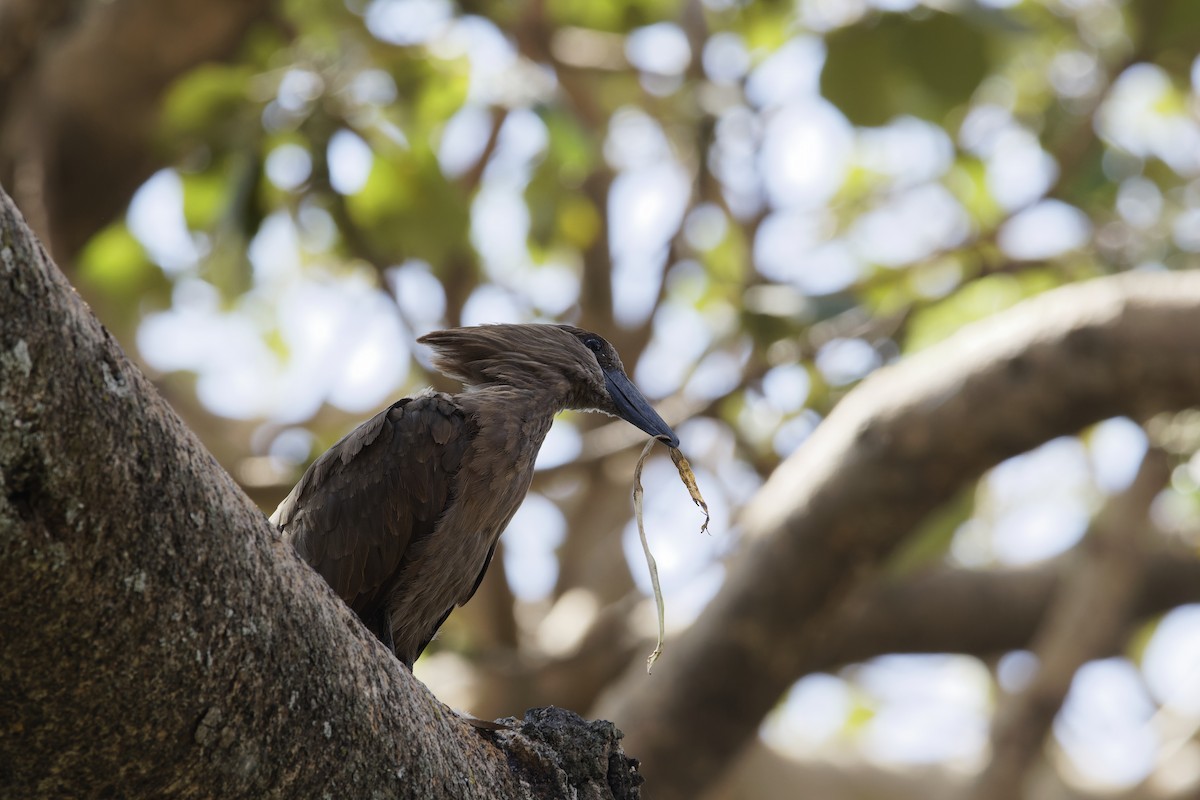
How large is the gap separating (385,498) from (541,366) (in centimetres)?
78

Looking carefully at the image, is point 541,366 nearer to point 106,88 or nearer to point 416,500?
point 416,500

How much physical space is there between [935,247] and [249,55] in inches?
185

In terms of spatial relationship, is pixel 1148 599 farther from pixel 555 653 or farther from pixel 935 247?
pixel 555 653

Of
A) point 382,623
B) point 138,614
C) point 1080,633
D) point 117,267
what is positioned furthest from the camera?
Answer: point 117,267

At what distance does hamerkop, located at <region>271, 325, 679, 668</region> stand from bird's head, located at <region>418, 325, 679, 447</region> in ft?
0.37

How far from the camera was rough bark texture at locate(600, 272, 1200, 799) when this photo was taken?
5.00 metres

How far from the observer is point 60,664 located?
1711 mm

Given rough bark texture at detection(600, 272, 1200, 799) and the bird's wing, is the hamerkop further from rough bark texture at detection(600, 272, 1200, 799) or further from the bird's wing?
rough bark texture at detection(600, 272, 1200, 799)

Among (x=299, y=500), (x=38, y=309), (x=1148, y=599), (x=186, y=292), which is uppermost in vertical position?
Result: (x=38, y=309)

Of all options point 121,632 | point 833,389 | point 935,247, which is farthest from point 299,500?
point 935,247

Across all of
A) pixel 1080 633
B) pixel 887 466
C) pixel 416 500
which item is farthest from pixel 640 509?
pixel 1080 633

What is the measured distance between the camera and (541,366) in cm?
437

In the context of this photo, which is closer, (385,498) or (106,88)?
(385,498)

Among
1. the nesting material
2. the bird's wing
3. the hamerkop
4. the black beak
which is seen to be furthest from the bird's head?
the nesting material
